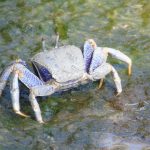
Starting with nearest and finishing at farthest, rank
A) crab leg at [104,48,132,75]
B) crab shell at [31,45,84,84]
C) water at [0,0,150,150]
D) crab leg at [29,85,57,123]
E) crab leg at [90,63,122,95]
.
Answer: water at [0,0,150,150]
crab leg at [29,85,57,123]
crab shell at [31,45,84,84]
crab leg at [90,63,122,95]
crab leg at [104,48,132,75]

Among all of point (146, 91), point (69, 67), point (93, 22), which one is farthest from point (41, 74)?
point (93, 22)

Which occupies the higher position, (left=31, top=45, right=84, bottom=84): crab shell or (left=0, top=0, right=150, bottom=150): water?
(left=31, top=45, right=84, bottom=84): crab shell

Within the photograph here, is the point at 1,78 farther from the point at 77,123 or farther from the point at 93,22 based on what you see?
the point at 93,22

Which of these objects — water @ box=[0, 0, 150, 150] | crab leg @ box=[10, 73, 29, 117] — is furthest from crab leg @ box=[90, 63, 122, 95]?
crab leg @ box=[10, 73, 29, 117]

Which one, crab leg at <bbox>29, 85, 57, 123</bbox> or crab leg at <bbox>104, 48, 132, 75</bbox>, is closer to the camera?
crab leg at <bbox>29, 85, 57, 123</bbox>

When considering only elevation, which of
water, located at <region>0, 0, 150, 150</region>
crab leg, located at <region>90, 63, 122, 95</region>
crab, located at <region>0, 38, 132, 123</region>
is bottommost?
water, located at <region>0, 0, 150, 150</region>

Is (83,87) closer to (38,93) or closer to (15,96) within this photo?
(38,93)

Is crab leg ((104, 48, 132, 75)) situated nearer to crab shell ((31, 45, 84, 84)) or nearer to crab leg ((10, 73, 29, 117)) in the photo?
crab shell ((31, 45, 84, 84))

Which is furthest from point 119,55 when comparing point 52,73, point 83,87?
point 52,73

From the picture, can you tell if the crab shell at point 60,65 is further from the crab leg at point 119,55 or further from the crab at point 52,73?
the crab leg at point 119,55
